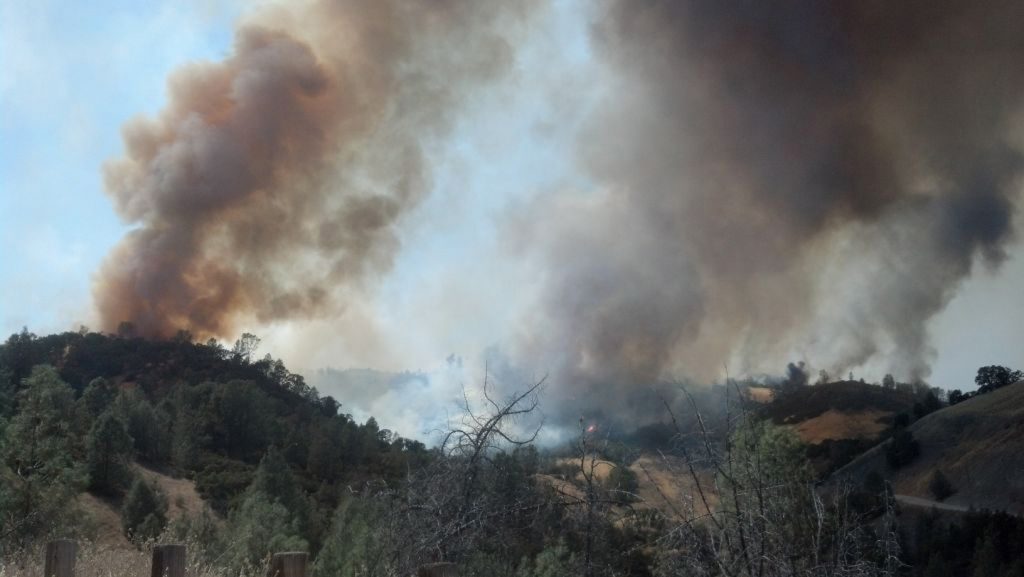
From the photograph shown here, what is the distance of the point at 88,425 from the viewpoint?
124ft

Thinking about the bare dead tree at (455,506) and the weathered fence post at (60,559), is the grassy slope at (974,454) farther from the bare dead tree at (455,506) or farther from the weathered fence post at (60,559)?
the weathered fence post at (60,559)

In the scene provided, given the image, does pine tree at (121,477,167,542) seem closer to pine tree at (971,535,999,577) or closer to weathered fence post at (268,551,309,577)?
weathered fence post at (268,551,309,577)

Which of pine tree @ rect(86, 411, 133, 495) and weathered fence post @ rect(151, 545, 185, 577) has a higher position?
pine tree @ rect(86, 411, 133, 495)

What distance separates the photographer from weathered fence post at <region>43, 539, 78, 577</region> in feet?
12.3

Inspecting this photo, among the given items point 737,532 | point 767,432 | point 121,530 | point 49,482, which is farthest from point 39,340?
point 737,532

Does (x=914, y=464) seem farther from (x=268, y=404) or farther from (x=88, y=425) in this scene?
(x=88, y=425)

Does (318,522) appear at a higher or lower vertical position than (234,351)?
lower

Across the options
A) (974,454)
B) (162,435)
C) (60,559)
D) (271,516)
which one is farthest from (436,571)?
(974,454)

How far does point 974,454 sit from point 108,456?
51716 millimetres

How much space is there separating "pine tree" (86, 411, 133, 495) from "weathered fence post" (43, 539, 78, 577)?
114 ft

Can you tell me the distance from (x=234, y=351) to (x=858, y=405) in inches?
2535

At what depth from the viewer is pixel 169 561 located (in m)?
3.60

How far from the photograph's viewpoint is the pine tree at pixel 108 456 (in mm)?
34938

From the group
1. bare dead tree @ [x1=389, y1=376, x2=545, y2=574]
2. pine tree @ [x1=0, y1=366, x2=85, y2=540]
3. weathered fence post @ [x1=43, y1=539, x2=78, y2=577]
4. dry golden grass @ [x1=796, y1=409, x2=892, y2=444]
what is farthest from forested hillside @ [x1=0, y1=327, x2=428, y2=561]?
dry golden grass @ [x1=796, y1=409, x2=892, y2=444]
